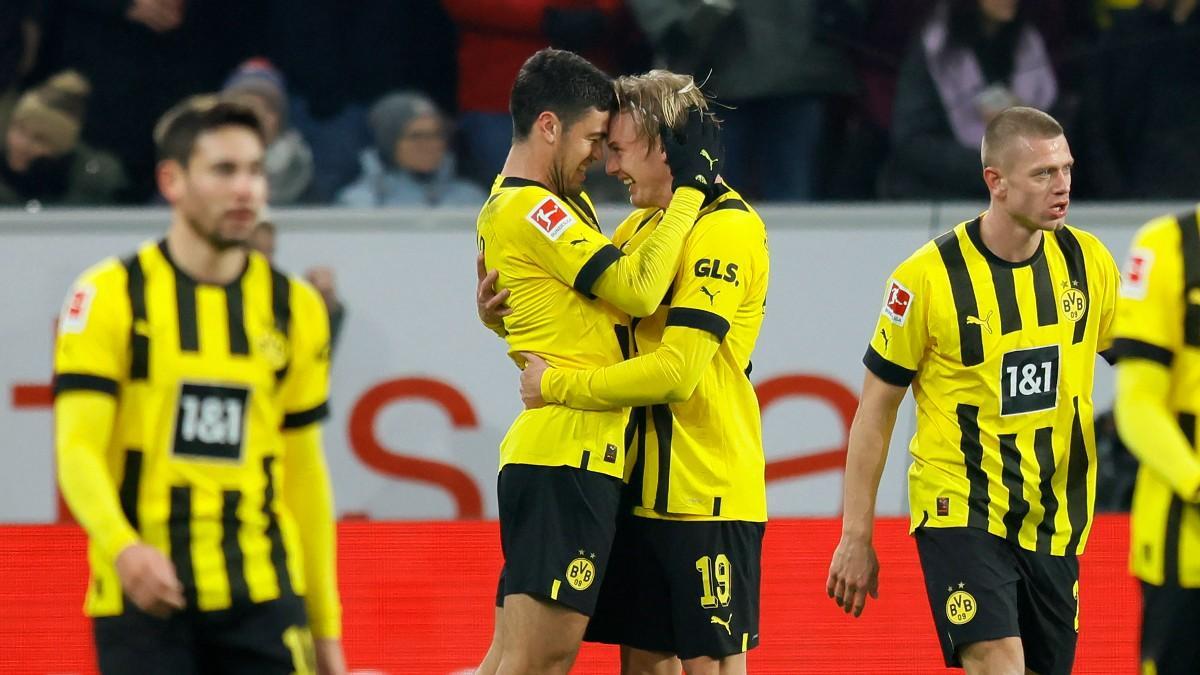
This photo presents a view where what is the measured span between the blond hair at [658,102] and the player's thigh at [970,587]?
1.35 m

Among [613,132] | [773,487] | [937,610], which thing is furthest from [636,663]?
[773,487]

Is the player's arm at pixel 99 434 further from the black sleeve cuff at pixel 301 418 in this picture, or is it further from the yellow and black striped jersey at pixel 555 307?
the yellow and black striped jersey at pixel 555 307

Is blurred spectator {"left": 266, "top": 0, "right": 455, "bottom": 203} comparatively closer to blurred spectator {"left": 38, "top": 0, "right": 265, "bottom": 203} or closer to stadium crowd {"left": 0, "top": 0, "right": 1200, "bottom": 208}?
stadium crowd {"left": 0, "top": 0, "right": 1200, "bottom": 208}

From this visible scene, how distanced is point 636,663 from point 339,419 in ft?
11.5

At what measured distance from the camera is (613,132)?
204 inches

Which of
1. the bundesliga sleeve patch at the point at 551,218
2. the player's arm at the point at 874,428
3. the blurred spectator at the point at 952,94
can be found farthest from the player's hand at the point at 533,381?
the blurred spectator at the point at 952,94

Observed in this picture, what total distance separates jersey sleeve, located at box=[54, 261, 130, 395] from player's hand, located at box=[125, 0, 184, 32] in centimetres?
510

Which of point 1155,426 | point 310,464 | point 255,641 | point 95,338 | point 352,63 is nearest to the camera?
point 95,338

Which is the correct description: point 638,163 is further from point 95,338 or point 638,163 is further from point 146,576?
point 146,576

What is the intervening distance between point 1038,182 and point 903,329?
55cm

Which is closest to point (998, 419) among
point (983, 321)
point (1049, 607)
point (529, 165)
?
point (983, 321)

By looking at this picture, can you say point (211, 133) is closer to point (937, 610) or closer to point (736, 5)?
point (937, 610)

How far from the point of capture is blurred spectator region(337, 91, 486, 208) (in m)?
8.79

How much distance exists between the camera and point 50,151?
867 cm
